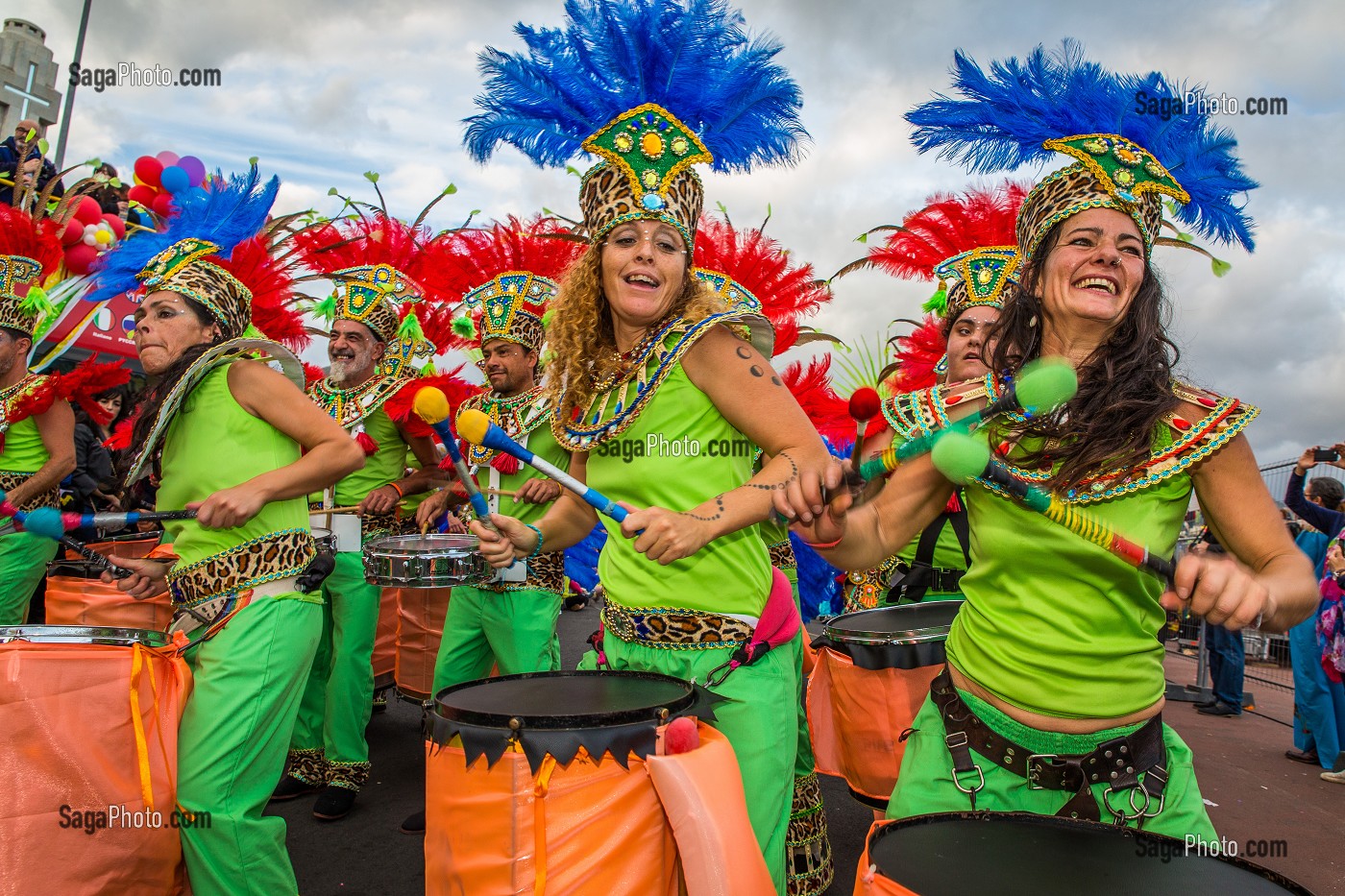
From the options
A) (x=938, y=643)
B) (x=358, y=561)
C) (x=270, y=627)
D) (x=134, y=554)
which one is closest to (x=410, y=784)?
(x=358, y=561)

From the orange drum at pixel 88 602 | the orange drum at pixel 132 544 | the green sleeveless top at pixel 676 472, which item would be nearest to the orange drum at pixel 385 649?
the orange drum at pixel 132 544

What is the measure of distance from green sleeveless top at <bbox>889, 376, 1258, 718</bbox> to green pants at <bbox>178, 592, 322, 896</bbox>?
2172mm

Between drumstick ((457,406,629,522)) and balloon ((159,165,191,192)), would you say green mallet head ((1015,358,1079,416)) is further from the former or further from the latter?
balloon ((159,165,191,192))

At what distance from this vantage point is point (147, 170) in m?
10.4

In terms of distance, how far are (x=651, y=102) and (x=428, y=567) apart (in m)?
Result: 2.04

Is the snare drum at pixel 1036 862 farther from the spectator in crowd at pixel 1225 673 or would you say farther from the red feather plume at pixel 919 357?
the spectator in crowd at pixel 1225 673

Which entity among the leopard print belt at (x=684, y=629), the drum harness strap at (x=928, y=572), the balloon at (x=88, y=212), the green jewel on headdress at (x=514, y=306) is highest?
the balloon at (x=88, y=212)

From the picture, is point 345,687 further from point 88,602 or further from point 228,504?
point 228,504

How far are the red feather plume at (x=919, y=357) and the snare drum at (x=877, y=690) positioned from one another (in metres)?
2.51

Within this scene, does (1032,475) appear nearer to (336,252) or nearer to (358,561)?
(358,561)

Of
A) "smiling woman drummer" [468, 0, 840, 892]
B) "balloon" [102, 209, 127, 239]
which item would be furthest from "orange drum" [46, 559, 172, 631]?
"balloon" [102, 209, 127, 239]

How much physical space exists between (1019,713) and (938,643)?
3.53 feet

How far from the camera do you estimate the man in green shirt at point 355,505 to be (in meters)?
4.64

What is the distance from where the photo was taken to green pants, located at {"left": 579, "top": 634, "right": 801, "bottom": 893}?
2176mm
